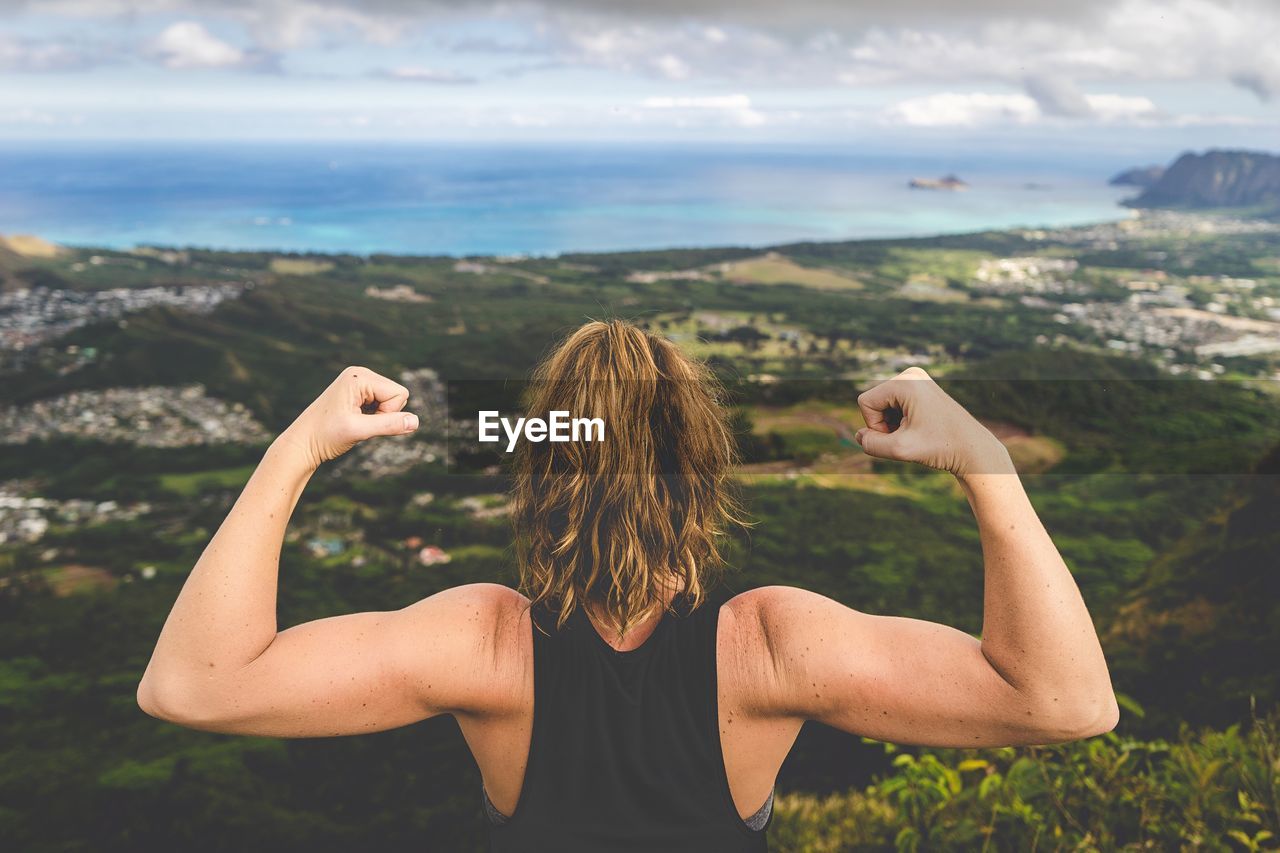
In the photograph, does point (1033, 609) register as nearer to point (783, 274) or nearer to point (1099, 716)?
point (1099, 716)

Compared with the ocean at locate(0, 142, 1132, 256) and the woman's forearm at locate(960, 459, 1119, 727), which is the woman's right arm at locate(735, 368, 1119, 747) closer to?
the woman's forearm at locate(960, 459, 1119, 727)

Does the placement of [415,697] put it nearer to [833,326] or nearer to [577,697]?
[577,697]

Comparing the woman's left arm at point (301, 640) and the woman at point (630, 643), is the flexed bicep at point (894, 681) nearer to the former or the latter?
the woman at point (630, 643)

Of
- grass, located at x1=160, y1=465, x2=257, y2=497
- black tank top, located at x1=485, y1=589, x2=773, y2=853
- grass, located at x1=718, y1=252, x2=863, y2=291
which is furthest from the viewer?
grass, located at x1=718, y1=252, x2=863, y2=291

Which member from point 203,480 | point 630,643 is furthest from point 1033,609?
point 203,480

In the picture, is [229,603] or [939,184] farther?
[939,184]

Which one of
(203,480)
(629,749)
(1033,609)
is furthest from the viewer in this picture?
(203,480)

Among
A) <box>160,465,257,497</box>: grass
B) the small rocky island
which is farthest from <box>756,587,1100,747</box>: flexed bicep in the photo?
the small rocky island
